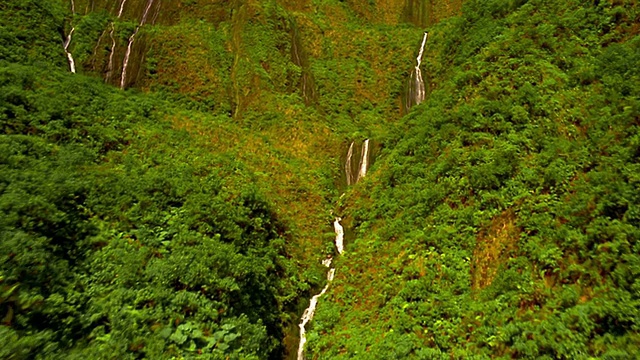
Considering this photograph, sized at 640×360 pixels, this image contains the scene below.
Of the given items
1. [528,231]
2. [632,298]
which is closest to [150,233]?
[528,231]

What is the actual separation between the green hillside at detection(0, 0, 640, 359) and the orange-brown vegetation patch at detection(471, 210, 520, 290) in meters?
0.07

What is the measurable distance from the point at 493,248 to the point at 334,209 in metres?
9.34

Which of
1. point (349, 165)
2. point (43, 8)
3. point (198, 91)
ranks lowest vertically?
point (349, 165)

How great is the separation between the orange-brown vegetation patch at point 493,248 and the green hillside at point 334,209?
66mm

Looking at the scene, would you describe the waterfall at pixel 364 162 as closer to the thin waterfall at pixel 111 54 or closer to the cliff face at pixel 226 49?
the cliff face at pixel 226 49

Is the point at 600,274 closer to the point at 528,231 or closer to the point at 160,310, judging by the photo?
the point at 528,231

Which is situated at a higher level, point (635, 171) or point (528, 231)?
point (635, 171)

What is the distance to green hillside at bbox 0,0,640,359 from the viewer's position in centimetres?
772

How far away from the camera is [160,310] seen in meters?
8.42

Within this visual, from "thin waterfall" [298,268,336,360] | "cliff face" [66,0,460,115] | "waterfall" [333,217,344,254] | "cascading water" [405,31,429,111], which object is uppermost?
"cliff face" [66,0,460,115]

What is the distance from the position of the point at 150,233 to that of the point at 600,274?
12710 millimetres

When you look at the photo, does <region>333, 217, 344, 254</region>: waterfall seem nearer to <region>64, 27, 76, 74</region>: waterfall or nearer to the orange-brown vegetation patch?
the orange-brown vegetation patch

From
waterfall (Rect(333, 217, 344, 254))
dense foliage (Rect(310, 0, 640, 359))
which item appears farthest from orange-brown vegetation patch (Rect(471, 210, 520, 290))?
waterfall (Rect(333, 217, 344, 254))

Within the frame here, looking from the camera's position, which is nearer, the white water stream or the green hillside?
the green hillside
